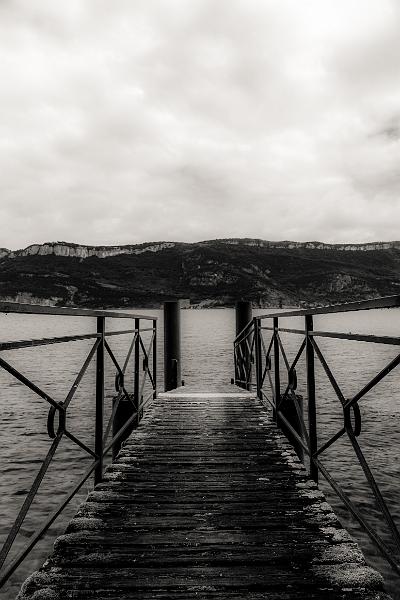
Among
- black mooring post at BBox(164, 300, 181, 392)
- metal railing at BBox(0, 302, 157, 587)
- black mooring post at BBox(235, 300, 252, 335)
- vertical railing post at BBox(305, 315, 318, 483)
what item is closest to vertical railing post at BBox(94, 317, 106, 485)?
metal railing at BBox(0, 302, 157, 587)

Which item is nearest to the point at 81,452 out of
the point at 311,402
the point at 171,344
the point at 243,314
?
the point at 171,344

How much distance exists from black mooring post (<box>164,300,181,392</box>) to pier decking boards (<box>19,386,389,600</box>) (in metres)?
7.69

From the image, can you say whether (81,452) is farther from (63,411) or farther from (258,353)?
(63,411)

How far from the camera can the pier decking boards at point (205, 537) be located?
235cm

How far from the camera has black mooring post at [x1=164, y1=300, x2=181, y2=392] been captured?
41.0ft

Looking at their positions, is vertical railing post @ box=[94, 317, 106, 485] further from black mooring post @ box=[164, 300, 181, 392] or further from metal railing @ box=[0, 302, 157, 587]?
black mooring post @ box=[164, 300, 181, 392]

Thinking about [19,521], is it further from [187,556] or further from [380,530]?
[380,530]

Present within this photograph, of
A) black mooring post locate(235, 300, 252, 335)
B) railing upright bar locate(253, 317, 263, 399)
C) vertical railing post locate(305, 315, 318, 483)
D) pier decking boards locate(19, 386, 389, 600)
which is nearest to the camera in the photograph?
pier decking boards locate(19, 386, 389, 600)

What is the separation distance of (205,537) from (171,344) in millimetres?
9799

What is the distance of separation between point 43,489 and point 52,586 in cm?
677

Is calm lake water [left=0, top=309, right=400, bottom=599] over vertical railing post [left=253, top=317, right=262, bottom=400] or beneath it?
beneath

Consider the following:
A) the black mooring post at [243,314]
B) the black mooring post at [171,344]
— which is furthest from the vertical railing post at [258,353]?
the black mooring post at [243,314]

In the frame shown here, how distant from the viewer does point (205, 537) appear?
9.53 ft

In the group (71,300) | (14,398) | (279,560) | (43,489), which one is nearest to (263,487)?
(279,560)
